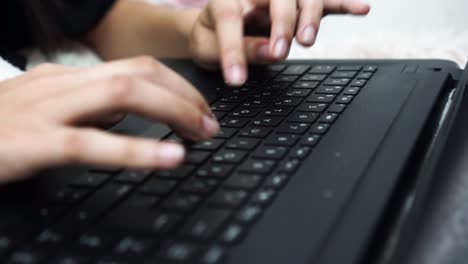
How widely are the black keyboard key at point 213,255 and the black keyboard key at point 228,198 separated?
36 mm

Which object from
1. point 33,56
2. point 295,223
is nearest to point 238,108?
point 295,223

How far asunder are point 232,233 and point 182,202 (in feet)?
0.14

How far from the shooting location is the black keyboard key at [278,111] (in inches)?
16.8

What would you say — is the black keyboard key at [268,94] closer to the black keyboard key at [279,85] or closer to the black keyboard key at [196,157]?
the black keyboard key at [279,85]

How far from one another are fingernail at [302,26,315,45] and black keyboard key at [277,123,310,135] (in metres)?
0.13

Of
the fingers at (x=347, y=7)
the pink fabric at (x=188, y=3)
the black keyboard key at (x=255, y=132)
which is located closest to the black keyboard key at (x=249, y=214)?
the black keyboard key at (x=255, y=132)

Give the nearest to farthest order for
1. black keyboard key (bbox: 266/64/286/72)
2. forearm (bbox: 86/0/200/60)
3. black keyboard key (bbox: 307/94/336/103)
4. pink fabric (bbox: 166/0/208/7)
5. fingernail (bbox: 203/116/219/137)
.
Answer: fingernail (bbox: 203/116/219/137) < black keyboard key (bbox: 307/94/336/103) < black keyboard key (bbox: 266/64/286/72) < forearm (bbox: 86/0/200/60) < pink fabric (bbox: 166/0/208/7)

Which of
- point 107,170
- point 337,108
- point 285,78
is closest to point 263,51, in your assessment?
point 285,78

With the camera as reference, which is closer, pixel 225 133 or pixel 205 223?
pixel 205 223

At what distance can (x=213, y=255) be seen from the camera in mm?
248

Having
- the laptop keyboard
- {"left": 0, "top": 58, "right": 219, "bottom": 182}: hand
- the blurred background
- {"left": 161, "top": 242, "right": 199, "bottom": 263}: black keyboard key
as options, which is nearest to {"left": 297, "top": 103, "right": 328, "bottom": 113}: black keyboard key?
the laptop keyboard

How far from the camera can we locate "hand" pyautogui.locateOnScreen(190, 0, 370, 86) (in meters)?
0.49

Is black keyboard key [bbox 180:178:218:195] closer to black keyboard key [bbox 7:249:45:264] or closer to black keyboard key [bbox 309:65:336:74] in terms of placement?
black keyboard key [bbox 7:249:45:264]

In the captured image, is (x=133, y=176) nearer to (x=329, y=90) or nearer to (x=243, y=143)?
(x=243, y=143)
